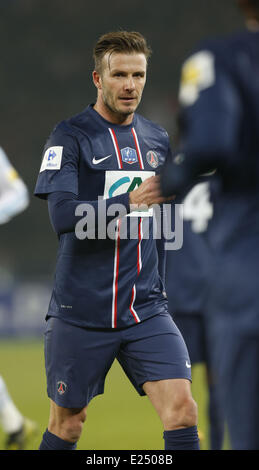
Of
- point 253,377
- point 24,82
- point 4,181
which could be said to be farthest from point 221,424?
point 24,82

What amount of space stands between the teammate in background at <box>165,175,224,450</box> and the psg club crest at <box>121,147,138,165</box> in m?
1.35

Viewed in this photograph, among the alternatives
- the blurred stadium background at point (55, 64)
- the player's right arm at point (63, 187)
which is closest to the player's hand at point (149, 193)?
the player's right arm at point (63, 187)

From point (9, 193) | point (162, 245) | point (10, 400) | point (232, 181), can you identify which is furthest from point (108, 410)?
point (232, 181)

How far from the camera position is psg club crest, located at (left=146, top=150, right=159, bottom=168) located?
12.4 feet

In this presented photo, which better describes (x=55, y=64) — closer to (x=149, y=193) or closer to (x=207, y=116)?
(x=149, y=193)

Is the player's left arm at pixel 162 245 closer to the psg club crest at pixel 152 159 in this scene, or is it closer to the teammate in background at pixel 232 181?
the psg club crest at pixel 152 159

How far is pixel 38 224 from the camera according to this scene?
2009 centimetres

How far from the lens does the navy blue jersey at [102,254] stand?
11.8 feet

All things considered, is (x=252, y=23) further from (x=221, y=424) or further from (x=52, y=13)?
(x=52, y=13)

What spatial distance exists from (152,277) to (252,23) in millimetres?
1660

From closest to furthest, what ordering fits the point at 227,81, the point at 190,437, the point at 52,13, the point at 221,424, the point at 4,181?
1. the point at 227,81
2. the point at 190,437
3. the point at 221,424
4. the point at 4,181
5. the point at 52,13

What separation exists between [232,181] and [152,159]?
1621 mm

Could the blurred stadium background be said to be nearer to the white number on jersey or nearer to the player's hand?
the white number on jersey
